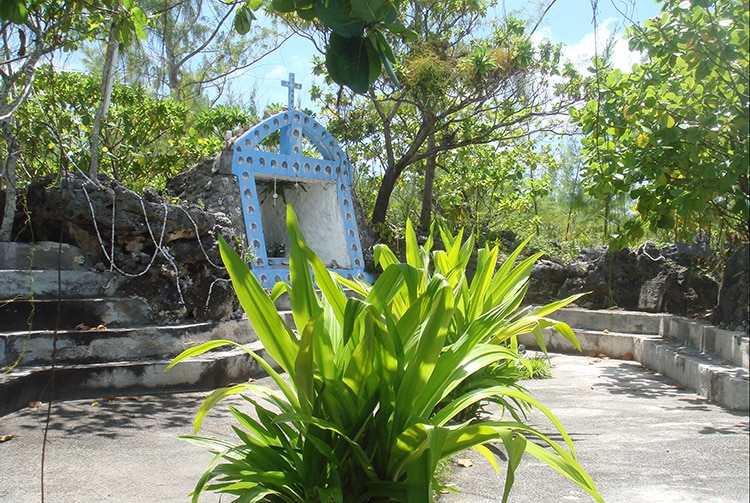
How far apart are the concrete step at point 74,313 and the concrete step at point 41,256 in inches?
15.1

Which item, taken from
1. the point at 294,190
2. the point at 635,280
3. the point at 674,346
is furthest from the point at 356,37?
the point at 294,190

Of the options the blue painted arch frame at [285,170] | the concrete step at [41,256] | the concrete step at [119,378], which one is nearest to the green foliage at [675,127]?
the concrete step at [119,378]

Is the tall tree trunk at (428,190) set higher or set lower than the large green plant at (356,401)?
higher

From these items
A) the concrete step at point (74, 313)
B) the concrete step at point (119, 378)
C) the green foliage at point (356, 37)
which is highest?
the green foliage at point (356, 37)

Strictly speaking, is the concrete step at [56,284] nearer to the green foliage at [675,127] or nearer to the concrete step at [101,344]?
the concrete step at [101,344]

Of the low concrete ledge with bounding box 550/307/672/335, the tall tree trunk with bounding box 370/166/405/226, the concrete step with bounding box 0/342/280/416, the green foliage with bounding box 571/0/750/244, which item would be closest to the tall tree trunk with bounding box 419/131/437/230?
the tall tree trunk with bounding box 370/166/405/226

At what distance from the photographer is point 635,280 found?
921 centimetres

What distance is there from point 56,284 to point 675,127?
4674mm

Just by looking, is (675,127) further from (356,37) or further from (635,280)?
(635,280)

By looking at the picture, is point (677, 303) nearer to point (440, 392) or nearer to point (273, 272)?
point (273, 272)

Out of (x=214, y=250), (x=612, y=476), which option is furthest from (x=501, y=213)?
(x=612, y=476)

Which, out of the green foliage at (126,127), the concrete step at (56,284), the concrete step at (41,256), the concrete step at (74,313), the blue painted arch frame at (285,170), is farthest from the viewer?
the blue painted arch frame at (285,170)

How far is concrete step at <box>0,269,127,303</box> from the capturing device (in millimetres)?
5344

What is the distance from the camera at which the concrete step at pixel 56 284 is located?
5344mm
